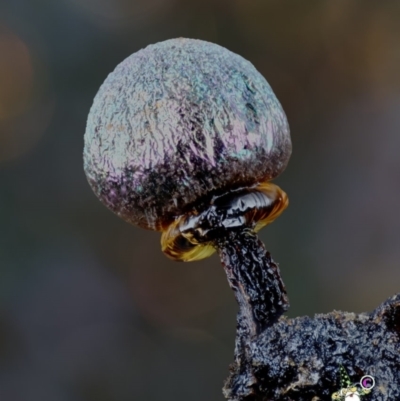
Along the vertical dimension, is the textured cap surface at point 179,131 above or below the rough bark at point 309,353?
above

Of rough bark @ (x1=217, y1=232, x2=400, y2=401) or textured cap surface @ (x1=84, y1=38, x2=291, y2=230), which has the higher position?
textured cap surface @ (x1=84, y1=38, x2=291, y2=230)

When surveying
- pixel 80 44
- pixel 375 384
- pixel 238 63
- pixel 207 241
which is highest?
pixel 80 44

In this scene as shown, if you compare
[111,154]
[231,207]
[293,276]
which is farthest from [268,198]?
[293,276]

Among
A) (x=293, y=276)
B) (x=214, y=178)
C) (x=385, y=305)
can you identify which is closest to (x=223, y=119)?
(x=214, y=178)

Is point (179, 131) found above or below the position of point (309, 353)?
above

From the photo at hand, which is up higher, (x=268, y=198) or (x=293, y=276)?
(x=293, y=276)

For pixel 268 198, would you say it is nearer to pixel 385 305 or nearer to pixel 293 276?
pixel 385 305

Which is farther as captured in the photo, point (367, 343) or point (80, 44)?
point (80, 44)
